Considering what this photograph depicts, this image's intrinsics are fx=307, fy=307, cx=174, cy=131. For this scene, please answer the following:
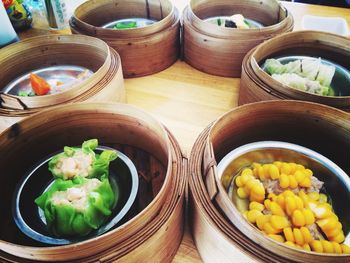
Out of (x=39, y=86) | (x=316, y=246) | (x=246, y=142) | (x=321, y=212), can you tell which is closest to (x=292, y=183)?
(x=321, y=212)

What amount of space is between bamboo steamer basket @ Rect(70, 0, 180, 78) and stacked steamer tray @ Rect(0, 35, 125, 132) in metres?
0.14

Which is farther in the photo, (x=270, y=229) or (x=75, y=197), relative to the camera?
(x=75, y=197)

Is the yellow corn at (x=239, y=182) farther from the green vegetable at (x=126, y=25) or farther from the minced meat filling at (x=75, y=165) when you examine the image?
the green vegetable at (x=126, y=25)

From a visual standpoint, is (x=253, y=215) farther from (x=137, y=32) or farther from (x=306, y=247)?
(x=137, y=32)

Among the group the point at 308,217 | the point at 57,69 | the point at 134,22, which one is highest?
the point at 134,22

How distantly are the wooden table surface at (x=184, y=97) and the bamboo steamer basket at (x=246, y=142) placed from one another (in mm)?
351

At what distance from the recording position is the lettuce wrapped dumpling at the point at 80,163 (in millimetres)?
1175

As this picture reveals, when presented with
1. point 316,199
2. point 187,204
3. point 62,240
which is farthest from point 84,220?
point 316,199

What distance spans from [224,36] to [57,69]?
40.2 inches

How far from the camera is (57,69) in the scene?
1.87 meters

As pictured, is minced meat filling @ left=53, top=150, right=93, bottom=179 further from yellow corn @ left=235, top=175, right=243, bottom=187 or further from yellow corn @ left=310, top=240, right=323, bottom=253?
yellow corn @ left=310, top=240, right=323, bottom=253

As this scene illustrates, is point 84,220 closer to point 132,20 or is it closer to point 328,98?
point 328,98

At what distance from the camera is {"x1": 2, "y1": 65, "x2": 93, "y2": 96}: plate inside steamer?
174 cm

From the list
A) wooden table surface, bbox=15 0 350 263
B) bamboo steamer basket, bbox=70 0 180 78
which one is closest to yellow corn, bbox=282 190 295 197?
wooden table surface, bbox=15 0 350 263
